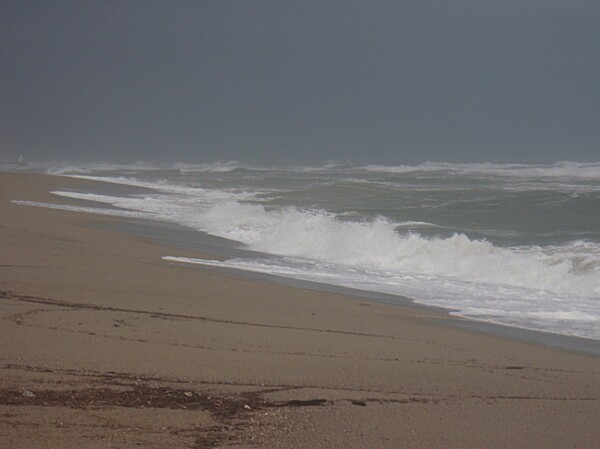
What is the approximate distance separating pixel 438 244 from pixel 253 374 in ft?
34.3

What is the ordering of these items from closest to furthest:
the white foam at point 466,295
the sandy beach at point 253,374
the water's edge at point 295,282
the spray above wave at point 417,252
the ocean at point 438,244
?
the sandy beach at point 253,374 → the water's edge at point 295,282 → the white foam at point 466,295 → the ocean at point 438,244 → the spray above wave at point 417,252

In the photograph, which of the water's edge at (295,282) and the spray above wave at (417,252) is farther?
the spray above wave at (417,252)

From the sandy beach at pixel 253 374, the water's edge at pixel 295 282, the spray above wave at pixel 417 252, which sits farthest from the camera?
the spray above wave at pixel 417 252

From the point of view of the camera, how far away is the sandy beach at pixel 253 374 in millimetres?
4242

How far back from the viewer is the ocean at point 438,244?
11.0 meters

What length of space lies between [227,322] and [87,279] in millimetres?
2110

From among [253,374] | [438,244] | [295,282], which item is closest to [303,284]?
[295,282]

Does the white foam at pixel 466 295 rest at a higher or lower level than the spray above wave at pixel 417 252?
lower

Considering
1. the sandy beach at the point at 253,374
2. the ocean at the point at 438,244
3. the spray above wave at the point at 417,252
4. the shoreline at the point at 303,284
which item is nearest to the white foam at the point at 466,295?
the ocean at the point at 438,244

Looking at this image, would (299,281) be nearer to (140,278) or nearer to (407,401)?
(140,278)

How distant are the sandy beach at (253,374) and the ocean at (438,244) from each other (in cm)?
203

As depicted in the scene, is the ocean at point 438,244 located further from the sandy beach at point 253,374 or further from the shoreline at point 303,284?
the sandy beach at point 253,374

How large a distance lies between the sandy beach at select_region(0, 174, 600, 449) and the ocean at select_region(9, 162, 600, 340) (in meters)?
2.03

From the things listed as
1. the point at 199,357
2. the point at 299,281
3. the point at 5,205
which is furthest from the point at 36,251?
the point at 5,205
